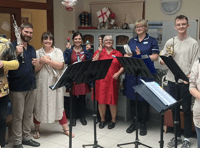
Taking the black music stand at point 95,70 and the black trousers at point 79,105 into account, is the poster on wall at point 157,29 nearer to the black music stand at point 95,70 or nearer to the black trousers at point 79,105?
the black trousers at point 79,105

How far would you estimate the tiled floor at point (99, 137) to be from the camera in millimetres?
3275

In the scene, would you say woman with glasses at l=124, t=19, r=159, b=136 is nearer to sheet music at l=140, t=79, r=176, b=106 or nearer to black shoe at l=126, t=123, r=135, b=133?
black shoe at l=126, t=123, r=135, b=133

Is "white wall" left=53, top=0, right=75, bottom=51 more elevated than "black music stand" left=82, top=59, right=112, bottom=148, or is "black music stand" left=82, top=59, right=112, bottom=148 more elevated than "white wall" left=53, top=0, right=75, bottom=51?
"white wall" left=53, top=0, right=75, bottom=51

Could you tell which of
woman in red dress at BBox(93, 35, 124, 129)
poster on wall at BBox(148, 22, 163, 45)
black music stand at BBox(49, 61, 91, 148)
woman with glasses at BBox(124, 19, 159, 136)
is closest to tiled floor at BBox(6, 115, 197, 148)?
woman with glasses at BBox(124, 19, 159, 136)

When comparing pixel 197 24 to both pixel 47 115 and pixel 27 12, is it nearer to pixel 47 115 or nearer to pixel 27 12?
pixel 47 115

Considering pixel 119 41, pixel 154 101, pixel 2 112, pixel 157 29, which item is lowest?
pixel 2 112

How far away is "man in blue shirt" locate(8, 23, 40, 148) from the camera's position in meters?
2.88

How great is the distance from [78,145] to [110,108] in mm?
770

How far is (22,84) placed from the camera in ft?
9.53

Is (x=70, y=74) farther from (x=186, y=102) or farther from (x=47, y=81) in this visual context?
(x=186, y=102)

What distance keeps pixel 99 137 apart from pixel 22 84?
129 centimetres

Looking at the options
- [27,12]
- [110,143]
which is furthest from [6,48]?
[27,12]

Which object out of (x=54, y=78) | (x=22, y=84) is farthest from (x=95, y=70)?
(x=22, y=84)

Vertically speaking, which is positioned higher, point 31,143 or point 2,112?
point 2,112
